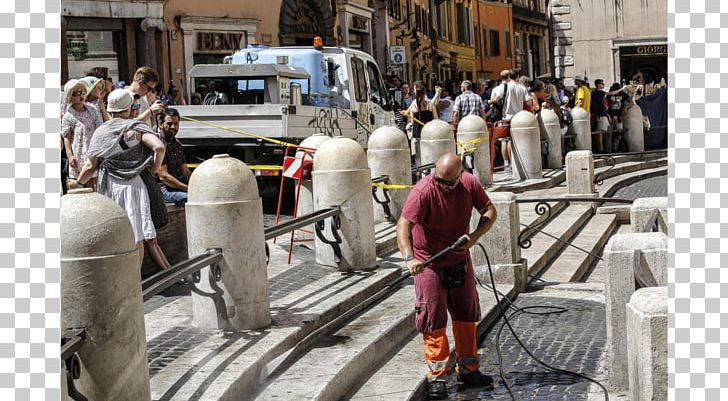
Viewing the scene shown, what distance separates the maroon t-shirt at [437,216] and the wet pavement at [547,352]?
2.77 feet

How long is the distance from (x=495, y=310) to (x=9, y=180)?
579 centimetres

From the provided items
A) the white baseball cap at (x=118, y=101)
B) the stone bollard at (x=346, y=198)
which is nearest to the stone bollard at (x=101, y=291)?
the white baseball cap at (x=118, y=101)

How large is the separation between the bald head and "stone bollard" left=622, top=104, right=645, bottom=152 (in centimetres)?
1809

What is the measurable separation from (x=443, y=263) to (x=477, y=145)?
9.76 metres

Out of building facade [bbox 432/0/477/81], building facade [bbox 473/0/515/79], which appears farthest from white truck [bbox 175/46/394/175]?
building facade [bbox 473/0/515/79]

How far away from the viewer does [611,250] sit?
267 inches

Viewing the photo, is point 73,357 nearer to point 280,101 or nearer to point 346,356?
point 346,356

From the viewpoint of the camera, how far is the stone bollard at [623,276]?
261 inches

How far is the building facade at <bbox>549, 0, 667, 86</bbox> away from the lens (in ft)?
112

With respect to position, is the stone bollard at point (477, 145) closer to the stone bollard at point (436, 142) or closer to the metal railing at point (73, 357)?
the stone bollard at point (436, 142)

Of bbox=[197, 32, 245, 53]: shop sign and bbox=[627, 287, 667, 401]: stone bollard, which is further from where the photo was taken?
bbox=[197, 32, 245, 53]: shop sign

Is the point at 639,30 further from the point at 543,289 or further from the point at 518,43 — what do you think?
the point at 518,43

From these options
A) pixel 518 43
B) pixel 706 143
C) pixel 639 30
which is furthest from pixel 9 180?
pixel 518 43

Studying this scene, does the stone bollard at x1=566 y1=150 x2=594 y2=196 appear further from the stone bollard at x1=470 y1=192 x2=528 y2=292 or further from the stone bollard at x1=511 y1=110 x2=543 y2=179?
the stone bollard at x1=470 y1=192 x2=528 y2=292
